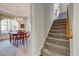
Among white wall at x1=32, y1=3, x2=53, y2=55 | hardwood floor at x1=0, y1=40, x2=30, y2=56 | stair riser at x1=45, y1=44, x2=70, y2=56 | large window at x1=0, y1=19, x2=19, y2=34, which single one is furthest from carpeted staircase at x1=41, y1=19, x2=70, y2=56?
large window at x1=0, y1=19, x2=19, y2=34

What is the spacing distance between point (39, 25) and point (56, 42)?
621 millimetres

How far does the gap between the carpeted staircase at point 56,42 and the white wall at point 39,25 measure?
174 mm

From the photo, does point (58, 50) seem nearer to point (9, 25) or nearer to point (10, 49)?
point (10, 49)

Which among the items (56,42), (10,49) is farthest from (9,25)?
(56,42)

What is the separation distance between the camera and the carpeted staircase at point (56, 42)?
2.78 metres

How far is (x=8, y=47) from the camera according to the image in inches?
109

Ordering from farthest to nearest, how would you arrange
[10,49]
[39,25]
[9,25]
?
1. [39,25]
2. [10,49]
3. [9,25]

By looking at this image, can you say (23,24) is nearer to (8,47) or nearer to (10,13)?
(10,13)

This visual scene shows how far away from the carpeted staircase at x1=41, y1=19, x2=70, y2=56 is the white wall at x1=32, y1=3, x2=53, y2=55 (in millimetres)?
174

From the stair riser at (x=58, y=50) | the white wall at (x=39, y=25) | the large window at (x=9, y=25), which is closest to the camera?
the large window at (x=9, y=25)

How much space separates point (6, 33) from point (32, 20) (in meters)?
0.80

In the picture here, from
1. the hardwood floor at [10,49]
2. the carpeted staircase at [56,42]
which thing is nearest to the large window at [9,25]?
the hardwood floor at [10,49]

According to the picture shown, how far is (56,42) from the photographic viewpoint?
10.6 feet

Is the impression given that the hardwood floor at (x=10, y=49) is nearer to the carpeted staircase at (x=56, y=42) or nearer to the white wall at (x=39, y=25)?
Result: the white wall at (x=39, y=25)
